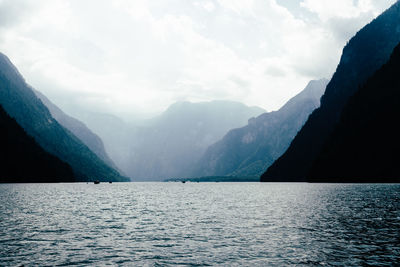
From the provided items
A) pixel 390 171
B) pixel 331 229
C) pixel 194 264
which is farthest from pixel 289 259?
pixel 390 171

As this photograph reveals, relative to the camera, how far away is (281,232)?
40.3 metres

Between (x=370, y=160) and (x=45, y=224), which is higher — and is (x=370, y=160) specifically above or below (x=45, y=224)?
above

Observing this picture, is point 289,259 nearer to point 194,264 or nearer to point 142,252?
point 194,264

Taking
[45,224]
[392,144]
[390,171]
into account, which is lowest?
[45,224]

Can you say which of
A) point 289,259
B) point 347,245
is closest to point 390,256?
point 347,245

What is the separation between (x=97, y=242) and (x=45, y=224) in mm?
15583

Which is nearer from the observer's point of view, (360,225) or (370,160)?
(360,225)

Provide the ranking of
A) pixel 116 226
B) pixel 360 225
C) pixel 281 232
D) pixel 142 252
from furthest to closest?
pixel 116 226, pixel 360 225, pixel 281 232, pixel 142 252

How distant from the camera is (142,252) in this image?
30891 mm

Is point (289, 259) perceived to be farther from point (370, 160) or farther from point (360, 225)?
point (370, 160)

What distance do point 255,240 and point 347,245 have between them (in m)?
8.36

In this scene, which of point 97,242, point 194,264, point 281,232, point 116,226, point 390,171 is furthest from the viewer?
point 390,171

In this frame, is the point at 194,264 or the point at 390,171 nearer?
the point at 194,264

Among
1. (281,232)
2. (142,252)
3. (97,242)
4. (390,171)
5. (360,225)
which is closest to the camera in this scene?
(142,252)
